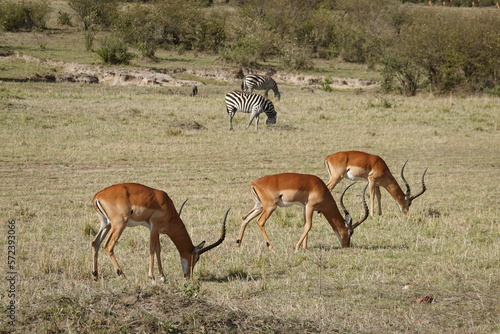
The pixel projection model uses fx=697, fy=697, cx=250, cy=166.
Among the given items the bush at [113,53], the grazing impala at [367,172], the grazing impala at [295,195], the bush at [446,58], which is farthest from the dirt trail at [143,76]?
the grazing impala at [295,195]

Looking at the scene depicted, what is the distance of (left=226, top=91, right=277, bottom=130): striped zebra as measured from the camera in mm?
23391

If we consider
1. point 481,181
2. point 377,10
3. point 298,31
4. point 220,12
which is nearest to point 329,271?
point 481,181

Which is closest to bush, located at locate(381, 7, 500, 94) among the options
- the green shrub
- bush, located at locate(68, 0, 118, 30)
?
bush, located at locate(68, 0, 118, 30)

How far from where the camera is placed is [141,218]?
756 centimetres

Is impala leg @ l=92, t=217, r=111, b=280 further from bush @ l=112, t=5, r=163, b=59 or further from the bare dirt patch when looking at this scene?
bush @ l=112, t=5, r=163, b=59

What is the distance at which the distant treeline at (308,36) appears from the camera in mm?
34719

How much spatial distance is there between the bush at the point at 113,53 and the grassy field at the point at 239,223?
39.4 feet

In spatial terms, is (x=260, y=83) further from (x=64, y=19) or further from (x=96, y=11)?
(x=64, y=19)

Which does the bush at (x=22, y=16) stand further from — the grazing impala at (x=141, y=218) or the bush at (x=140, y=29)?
the grazing impala at (x=141, y=218)

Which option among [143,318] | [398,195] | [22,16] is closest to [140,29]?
[22,16]

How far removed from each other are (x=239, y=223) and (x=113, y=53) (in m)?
29.5

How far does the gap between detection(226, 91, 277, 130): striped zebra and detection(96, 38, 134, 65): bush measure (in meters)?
16.6

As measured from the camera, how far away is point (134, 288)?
6562 millimetres

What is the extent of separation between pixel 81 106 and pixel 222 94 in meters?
8.90
